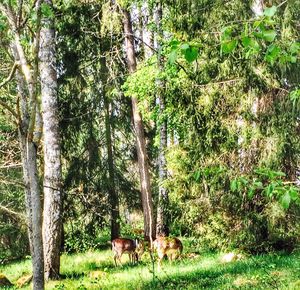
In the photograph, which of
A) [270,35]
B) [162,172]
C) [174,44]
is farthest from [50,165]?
[270,35]

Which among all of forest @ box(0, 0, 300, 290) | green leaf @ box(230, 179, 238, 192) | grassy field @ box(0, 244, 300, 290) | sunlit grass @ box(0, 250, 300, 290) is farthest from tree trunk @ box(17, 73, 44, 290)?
forest @ box(0, 0, 300, 290)

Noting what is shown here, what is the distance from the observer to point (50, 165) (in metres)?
11.3

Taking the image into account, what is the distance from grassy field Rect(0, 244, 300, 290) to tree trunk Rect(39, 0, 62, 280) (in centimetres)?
82

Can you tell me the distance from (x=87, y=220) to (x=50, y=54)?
8966mm

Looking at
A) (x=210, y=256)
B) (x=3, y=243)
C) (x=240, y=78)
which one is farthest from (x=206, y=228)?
(x=3, y=243)

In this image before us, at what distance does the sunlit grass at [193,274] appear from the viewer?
8.54 metres

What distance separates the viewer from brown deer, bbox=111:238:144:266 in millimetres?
13703

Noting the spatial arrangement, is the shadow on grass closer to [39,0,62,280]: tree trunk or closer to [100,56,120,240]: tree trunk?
[39,0,62,280]: tree trunk

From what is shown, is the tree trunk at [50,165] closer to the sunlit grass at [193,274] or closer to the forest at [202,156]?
the forest at [202,156]

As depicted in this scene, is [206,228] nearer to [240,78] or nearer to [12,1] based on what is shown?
[240,78]

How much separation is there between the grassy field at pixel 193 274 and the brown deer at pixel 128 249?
0.28m

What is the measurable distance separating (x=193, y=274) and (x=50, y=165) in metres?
4.49

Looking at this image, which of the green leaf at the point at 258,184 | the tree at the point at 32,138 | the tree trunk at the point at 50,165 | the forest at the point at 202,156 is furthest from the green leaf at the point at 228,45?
the tree trunk at the point at 50,165

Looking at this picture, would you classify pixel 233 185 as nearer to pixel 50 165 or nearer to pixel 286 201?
pixel 286 201
